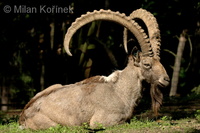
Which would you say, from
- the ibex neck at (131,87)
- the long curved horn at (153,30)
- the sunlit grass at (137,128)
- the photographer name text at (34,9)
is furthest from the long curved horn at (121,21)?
the photographer name text at (34,9)

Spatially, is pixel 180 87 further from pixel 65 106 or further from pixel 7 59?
pixel 65 106

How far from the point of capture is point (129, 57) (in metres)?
8.83

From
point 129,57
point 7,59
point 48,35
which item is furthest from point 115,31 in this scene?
point 129,57

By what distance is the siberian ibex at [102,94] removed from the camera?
8.09 m

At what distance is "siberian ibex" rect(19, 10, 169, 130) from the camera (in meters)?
8.09

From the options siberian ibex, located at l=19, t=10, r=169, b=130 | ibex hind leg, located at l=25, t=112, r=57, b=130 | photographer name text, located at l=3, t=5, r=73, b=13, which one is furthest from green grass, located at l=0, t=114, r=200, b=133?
photographer name text, located at l=3, t=5, r=73, b=13

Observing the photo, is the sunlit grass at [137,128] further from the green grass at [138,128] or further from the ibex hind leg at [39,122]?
the ibex hind leg at [39,122]

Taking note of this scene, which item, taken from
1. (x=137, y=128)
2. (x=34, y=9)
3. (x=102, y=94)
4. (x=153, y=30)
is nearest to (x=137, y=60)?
(x=153, y=30)

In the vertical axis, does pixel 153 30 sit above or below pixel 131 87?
above

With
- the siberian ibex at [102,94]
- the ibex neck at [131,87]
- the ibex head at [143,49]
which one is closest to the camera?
the siberian ibex at [102,94]

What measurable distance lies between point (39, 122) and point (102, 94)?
1595mm

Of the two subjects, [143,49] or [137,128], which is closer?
[137,128]

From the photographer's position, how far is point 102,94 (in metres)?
8.33

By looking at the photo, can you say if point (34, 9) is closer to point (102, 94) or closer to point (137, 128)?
point (102, 94)
